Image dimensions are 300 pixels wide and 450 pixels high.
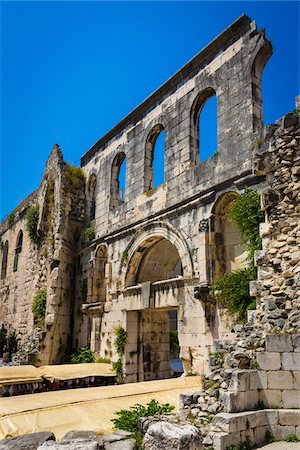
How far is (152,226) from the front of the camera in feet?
40.5

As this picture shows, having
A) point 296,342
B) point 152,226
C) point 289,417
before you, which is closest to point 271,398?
point 289,417

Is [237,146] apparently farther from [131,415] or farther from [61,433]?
[61,433]

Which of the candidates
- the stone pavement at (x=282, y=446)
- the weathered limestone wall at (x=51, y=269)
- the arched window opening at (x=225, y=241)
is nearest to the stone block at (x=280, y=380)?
the stone pavement at (x=282, y=446)

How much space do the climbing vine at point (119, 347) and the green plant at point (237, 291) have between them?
15.5 ft

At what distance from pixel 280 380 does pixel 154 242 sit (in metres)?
7.28

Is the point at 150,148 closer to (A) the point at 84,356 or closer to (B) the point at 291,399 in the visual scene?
(A) the point at 84,356

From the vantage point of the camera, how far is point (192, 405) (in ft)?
20.0

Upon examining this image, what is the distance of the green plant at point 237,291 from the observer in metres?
8.69

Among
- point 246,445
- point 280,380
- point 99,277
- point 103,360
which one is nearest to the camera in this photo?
point 246,445

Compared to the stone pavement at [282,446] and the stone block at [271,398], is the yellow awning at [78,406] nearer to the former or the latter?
the stone block at [271,398]

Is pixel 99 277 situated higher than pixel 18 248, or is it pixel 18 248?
pixel 18 248

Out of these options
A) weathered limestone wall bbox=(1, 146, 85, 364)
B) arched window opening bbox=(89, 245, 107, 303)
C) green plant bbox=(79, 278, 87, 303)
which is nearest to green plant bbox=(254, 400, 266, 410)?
arched window opening bbox=(89, 245, 107, 303)

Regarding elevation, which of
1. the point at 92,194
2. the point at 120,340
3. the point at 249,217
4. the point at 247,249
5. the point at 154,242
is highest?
the point at 92,194

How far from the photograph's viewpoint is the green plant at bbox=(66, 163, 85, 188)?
677 inches
